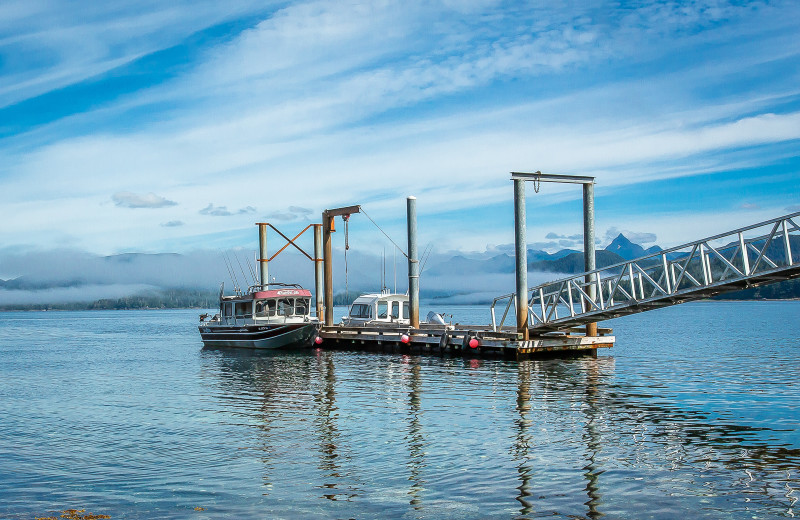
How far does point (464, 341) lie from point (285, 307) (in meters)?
16.3

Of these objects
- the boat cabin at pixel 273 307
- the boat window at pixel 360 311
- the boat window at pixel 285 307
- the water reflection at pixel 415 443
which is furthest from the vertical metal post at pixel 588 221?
the boat window at pixel 285 307

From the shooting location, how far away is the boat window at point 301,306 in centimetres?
4934

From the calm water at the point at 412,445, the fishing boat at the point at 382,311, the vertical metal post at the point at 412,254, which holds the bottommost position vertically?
the calm water at the point at 412,445

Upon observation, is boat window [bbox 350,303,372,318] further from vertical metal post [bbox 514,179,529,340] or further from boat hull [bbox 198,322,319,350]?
vertical metal post [bbox 514,179,529,340]

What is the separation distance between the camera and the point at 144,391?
95.2ft

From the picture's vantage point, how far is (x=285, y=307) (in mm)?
48906

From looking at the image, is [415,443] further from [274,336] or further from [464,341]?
[274,336]

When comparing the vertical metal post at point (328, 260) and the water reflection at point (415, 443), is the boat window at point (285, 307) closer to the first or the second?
the vertical metal post at point (328, 260)

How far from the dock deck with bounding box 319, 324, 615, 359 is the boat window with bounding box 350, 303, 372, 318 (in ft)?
6.95

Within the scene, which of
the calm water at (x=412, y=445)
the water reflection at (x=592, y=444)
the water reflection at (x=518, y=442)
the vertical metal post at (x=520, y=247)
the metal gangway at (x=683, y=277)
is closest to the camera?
the water reflection at (x=592, y=444)

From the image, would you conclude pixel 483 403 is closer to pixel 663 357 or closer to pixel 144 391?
pixel 144 391

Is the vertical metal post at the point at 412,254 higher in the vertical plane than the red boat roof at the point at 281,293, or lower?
higher

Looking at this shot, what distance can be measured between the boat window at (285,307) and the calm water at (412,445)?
50.7 ft

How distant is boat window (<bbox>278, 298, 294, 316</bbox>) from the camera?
1922 inches
